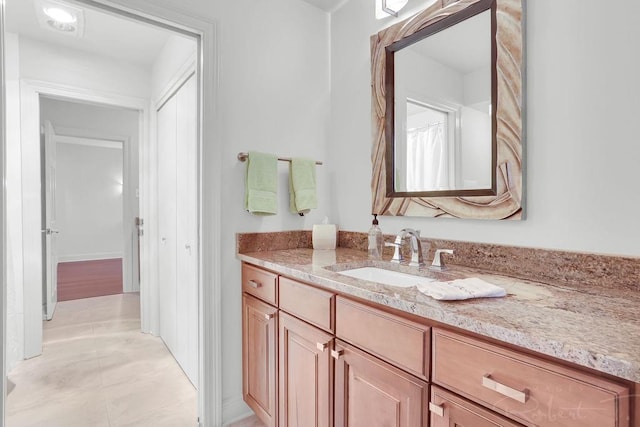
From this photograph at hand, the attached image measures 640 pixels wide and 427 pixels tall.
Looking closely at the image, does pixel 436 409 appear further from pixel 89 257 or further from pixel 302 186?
pixel 89 257

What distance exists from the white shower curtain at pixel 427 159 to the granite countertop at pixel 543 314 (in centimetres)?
46

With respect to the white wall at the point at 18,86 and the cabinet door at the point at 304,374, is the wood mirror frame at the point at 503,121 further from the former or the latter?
the white wall at the point at 18,86

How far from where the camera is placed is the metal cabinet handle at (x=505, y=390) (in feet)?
2.25

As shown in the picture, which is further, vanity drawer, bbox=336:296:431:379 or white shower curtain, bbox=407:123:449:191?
white shower curtain, bbox=407:123:449:191

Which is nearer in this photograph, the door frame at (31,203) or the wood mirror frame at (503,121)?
the wood mirror frame at (503,121)

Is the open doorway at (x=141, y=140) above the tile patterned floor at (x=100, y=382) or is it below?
above

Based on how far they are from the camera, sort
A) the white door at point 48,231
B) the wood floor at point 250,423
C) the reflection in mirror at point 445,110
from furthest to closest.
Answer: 1. the white door at point 48,231
2. the wood floor at point 250,423
3. the reflection in mirror at point 445,110

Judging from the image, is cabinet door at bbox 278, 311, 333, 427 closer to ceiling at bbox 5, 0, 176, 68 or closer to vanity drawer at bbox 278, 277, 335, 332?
vanity drawer at bbox 278, 277, 335, 332

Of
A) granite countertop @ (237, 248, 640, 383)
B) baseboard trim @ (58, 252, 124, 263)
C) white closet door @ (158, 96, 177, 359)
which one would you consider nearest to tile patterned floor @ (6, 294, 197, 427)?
white closet door @ (158, 96, 177, 359)

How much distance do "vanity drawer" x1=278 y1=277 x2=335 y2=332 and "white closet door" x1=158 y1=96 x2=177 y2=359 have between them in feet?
4.72

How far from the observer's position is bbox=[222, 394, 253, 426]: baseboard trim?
5.79 ft

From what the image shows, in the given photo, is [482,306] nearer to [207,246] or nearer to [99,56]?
[207,246]

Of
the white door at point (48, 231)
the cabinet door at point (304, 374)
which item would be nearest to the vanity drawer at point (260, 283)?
the cabinet door at point (304, 374)

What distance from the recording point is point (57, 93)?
2.64 metres
